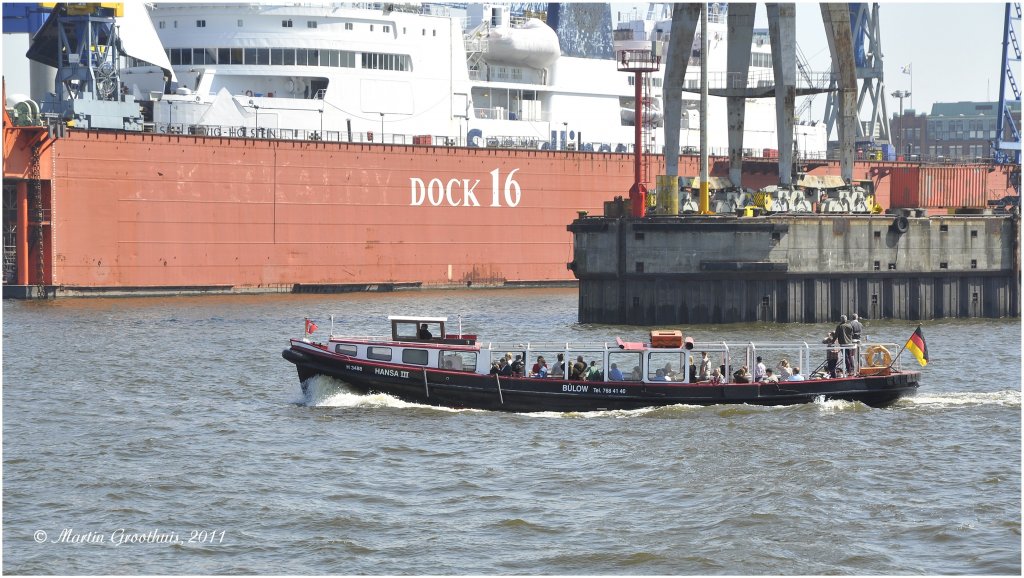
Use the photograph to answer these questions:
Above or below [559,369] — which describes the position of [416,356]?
above

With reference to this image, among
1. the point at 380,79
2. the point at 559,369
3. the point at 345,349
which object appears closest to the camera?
the point at 559,369

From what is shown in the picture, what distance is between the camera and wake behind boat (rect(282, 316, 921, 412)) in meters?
31.2

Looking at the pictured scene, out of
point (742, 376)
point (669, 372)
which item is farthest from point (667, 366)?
point (742, 376)

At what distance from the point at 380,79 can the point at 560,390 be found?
1549 inches

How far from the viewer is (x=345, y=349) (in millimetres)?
32031

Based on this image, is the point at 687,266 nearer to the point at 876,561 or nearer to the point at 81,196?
the point at 81,196

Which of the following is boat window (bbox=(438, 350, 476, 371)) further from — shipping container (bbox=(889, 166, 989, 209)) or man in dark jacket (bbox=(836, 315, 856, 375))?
shipping container (bbox=(889, 166, 989, 209))

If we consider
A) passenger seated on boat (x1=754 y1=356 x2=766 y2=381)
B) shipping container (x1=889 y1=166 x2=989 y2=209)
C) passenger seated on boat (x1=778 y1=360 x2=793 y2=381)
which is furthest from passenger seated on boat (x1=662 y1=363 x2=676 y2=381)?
shipping container (x1=889 y1=166 x2=989 y2=209)

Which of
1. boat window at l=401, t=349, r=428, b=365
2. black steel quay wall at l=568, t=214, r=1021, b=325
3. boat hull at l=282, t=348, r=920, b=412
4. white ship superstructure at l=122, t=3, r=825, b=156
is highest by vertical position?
white ship superstructure at l=122, t=3, r=825, b=156

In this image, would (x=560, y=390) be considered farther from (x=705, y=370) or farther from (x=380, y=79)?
(x=380, y=79)

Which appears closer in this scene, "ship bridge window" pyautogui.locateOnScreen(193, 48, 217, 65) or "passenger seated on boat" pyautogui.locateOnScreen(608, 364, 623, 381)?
"passenger seated on boat" pyautogui.locateOnScreen(608, 364, 623, 381)

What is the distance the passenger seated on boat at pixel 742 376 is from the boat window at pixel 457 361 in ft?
18.5

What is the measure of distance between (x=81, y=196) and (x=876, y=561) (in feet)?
140

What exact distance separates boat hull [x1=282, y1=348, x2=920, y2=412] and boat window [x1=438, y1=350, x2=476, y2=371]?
25 centimetres
